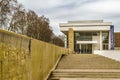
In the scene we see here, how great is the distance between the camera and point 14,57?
7.89 m

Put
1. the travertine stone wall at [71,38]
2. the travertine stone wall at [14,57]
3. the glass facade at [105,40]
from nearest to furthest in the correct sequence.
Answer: the travertine stone wall at [14,57]
the travertine stone wall at [71,38]
the glass facade at [105,40]

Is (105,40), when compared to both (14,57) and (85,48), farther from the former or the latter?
(14,57)

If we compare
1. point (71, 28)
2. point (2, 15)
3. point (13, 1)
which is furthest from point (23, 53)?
point (71, 28)

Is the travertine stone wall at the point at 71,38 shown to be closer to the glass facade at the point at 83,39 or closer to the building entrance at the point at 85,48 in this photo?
the glass facade at the point at 83,39

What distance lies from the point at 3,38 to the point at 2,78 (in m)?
0.90

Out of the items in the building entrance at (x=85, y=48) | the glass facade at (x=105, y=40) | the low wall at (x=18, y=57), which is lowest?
the low wall at (x=18, y=57)

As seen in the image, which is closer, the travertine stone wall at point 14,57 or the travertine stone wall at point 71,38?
the travertine stone wall at point 14,57

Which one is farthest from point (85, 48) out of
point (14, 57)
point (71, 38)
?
point (14, 57)

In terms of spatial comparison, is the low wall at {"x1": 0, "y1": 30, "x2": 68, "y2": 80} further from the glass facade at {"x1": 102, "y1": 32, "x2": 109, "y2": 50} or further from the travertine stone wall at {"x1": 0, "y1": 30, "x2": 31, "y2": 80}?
the glass facade at {"x1": 102, "y1": 32, "x2": 109, "y2": 50}

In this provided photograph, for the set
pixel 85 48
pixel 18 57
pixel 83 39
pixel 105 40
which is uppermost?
pixel 83 39

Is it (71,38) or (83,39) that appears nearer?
(71,38)

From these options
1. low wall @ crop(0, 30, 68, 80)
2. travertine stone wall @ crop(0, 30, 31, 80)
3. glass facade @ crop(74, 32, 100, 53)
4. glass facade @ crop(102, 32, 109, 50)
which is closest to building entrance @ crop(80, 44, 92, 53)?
glass facade @ crop(74, 32, 100, 53)

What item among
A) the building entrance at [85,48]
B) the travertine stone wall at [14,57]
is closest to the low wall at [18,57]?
the travertine stone wall at [14,57]

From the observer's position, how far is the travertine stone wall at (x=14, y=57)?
6980 millimetres
